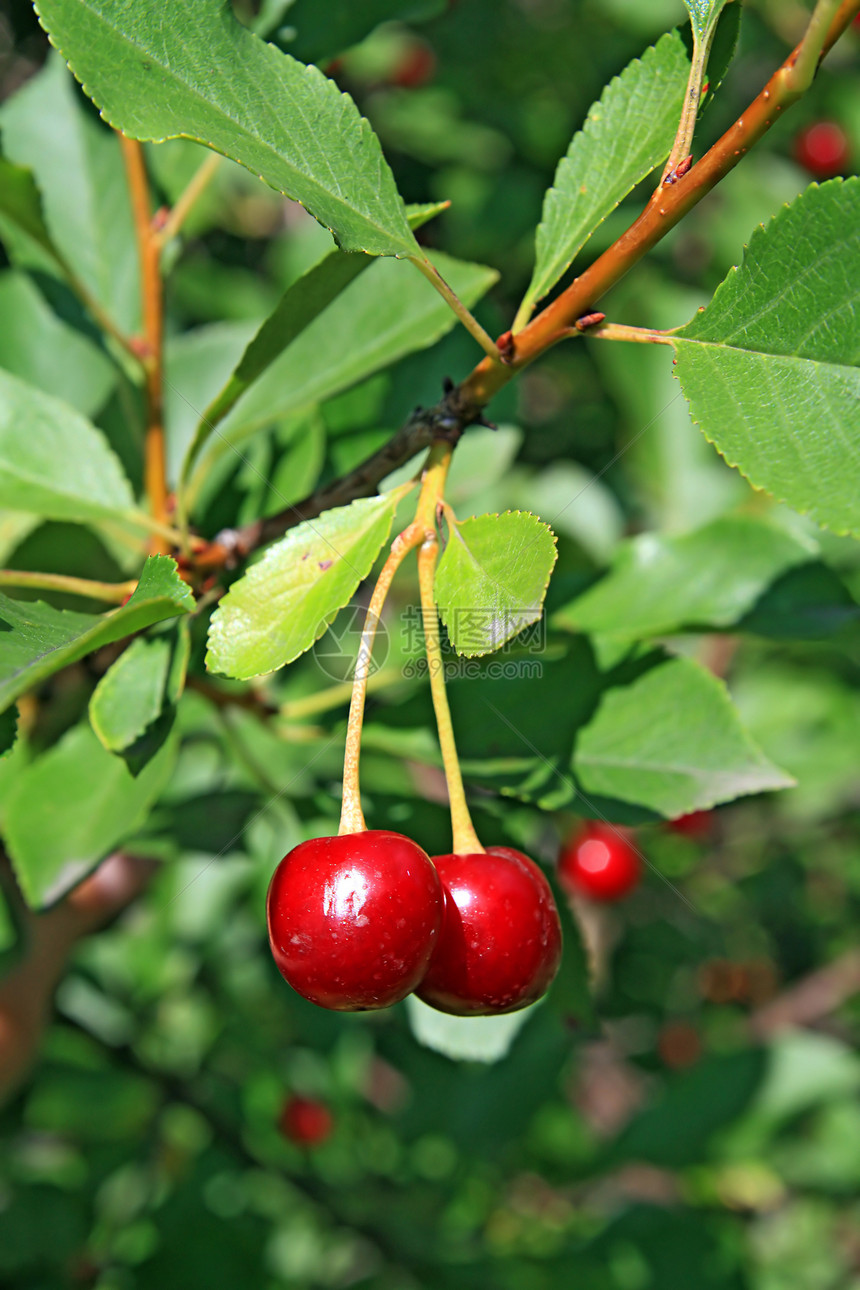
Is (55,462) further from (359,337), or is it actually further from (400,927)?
(400,927)

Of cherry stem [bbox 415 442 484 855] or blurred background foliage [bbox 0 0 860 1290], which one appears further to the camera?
blurred background foliage [bbox 0 0 860 1290]

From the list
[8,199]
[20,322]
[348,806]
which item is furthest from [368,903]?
[20,322]

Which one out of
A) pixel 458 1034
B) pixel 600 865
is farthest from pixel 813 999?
pixel 458 1034

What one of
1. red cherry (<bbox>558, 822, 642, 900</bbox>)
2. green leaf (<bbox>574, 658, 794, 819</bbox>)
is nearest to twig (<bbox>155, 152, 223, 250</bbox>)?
green leaf (<bbox>574, 658, 794, 819</bbox>)

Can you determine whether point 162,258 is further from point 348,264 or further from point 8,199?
point 348,264

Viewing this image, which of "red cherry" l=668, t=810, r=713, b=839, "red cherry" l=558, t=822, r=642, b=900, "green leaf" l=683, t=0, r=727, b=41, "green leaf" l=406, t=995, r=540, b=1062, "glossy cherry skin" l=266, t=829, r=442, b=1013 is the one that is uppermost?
"green leaf" l=683, t=0, r=727, b=41

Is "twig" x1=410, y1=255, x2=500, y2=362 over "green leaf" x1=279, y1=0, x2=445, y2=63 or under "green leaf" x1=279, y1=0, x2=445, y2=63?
under
